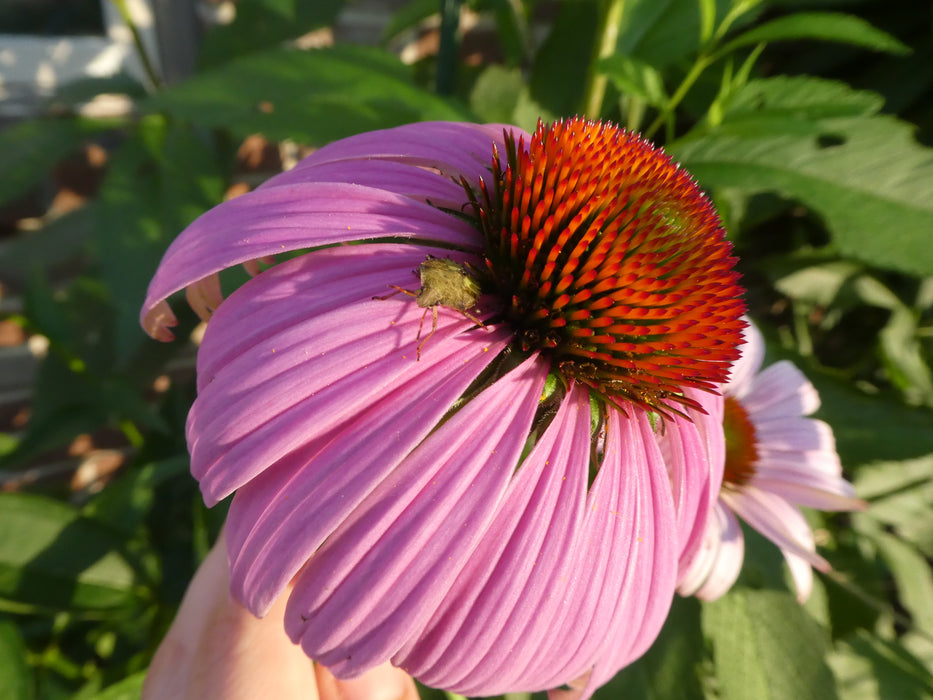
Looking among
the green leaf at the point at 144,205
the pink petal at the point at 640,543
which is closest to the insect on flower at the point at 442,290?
the pink petal at the point at 640,543

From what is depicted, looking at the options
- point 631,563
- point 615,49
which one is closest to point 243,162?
point 615,49

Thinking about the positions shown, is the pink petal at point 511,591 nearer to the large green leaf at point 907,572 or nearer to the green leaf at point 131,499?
the green leaf at point 131,499

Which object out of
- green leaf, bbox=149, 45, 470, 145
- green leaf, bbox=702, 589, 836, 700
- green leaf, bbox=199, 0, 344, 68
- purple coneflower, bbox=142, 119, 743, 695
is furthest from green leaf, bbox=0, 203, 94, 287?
green leaf, bbox=702, 589, 836, 700

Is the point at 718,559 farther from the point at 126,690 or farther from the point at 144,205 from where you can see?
the point at 144,205

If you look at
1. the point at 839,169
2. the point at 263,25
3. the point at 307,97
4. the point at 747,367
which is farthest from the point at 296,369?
the point at 263,25

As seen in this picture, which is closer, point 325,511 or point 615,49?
point 325,511

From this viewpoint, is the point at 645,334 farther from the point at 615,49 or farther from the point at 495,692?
the point at 615,49
